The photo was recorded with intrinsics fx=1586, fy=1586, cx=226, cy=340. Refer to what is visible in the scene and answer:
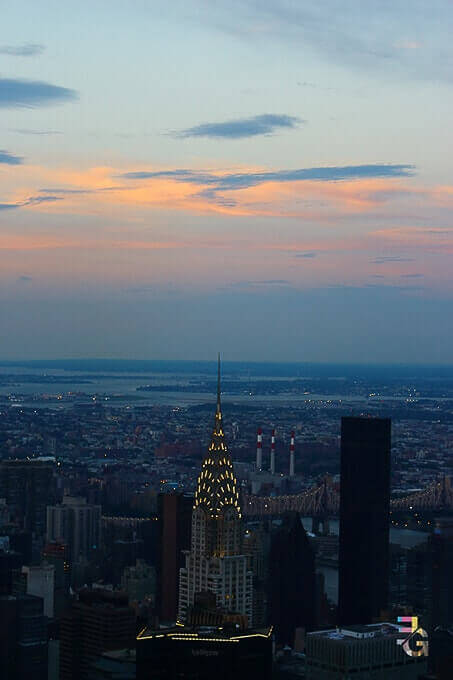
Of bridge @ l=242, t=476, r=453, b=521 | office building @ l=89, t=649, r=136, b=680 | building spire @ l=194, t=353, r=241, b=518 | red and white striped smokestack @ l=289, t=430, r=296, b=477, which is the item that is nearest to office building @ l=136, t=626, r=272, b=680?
office building @ l=89, t=649, r=136, b=680

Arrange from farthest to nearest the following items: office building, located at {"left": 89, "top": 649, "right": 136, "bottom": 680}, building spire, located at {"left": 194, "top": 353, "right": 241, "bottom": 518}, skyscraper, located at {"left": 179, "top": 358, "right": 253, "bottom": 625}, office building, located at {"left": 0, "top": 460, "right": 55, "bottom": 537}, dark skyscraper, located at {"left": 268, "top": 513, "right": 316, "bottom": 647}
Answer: office building, located at {"left": 0, "top": 460, "right": 55, "bottom": 537} < dark skyscraper, located at {"left": 268, "top": 513, "right": 316, "bottom": 647} < building spire, located at {"left": 194, "top": 353, "right": 241, "bottom": 518} < skyscraper, located at {"left": 179, "top": 358, "right": 253, "bottom": 625} < office building, located at {"left": 89, "top": 649, "right": 136, "bottom": 680}

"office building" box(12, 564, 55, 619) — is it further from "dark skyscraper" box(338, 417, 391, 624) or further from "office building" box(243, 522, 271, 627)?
"dark skyscraper" box(338, 417, 391, 624)

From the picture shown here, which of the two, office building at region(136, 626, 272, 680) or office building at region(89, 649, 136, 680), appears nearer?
office building at region(136, 626, 272, 680)

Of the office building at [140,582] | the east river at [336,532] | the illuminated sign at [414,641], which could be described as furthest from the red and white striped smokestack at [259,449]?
the illuminated sign at [414,641]

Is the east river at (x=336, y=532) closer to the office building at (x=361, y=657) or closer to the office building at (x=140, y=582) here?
the office building at (x=140, y=582)

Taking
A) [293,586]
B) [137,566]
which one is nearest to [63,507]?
[137,566]

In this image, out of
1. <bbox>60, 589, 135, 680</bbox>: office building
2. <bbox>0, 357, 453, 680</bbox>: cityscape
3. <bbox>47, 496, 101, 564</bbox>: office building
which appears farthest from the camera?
<bbox>47, 496, 101, 564</bbox>: office building

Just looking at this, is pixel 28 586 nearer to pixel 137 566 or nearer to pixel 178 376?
pixel 137 566
